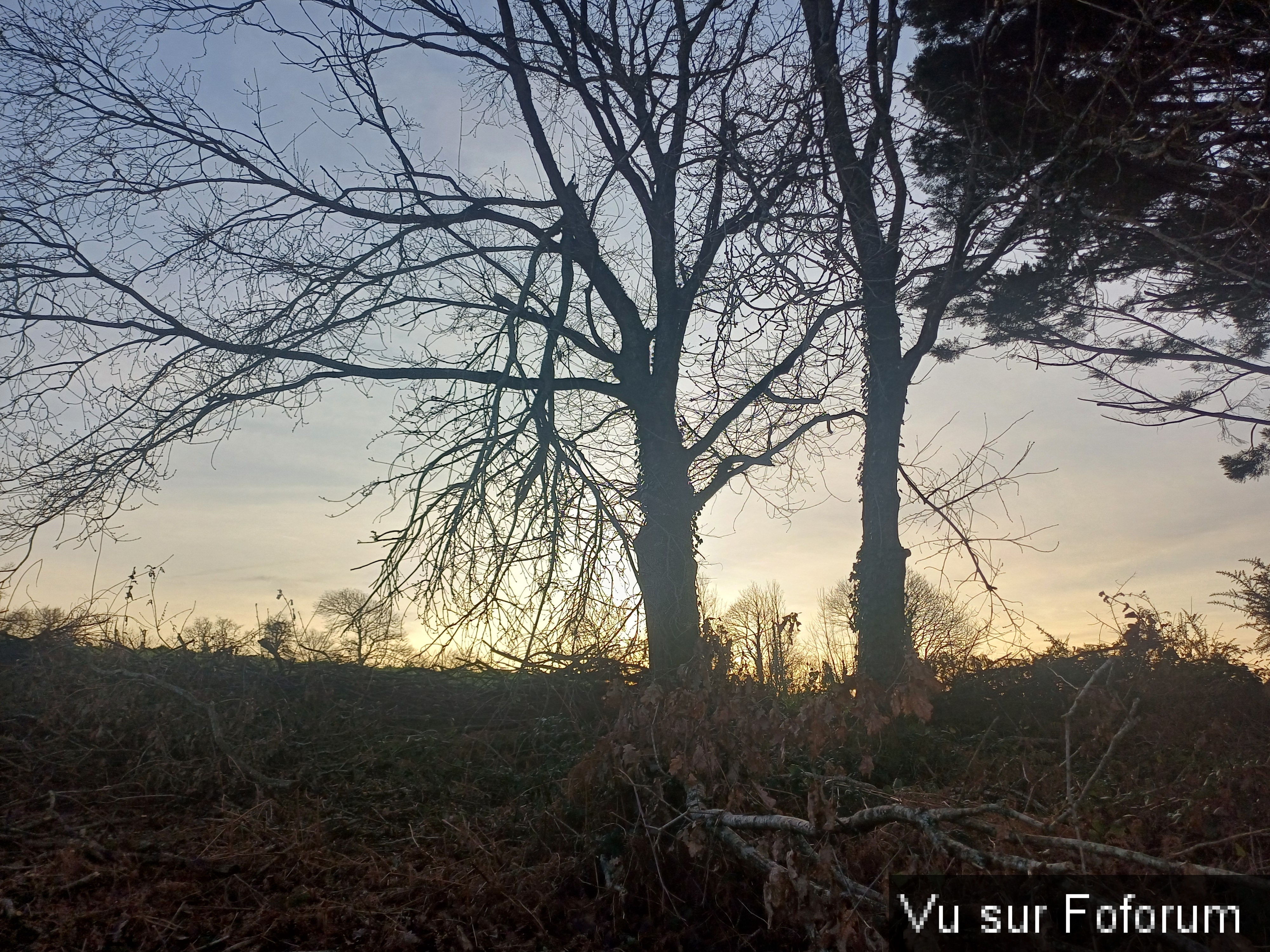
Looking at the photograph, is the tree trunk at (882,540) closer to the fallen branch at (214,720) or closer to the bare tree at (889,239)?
the bare tree at (889,239)

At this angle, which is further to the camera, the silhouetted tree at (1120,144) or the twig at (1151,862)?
the silhouetted tree at (1120,144)

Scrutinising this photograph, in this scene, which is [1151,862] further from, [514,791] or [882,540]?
[882,540]

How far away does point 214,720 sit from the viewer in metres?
7.04

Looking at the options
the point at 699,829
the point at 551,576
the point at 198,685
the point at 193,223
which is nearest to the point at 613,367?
the point at 551,576

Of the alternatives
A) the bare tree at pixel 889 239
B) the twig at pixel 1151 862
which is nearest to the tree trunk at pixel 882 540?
the bare tree at pixel 889 239

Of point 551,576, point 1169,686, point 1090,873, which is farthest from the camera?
point 1169,686

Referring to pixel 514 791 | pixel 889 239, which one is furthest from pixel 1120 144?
pixel 514 791

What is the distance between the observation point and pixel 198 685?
26.5ft

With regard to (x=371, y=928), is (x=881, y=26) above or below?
above

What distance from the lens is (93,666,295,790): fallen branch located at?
6.68 m

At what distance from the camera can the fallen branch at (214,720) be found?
6676mm

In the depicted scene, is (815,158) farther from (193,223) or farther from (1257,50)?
(193,223)

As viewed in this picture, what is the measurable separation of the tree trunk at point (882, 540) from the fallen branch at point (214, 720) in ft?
18.5

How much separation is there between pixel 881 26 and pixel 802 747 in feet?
26.3
